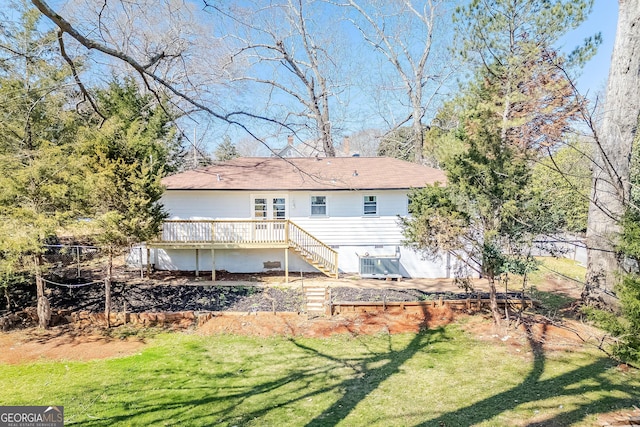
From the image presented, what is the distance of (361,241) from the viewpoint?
51.9 ft

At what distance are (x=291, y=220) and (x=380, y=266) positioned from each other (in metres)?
4.43

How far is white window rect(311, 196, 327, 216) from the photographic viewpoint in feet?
51.8

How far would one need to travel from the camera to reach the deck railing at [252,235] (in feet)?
46.3

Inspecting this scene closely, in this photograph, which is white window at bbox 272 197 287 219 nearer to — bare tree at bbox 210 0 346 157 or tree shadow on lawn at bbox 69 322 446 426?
bare tree at bbox 210 0 346 157

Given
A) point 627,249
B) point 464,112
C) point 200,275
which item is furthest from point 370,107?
point 627,249

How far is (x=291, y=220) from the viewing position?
15.6m

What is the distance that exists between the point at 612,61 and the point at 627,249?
7.31 m

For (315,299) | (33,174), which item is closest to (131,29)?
(33,174)

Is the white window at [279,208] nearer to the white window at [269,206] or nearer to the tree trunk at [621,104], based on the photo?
the white window at [269,206]

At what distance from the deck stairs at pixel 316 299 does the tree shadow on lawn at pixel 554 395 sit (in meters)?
5.37

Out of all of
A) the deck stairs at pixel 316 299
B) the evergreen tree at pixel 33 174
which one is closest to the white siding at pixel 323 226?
the deck stairs at pixel 316 299

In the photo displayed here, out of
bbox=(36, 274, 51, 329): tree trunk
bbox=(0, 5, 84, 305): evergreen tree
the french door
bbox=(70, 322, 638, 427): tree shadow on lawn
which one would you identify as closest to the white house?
the french door

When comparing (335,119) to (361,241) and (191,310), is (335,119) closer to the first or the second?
(361,241)

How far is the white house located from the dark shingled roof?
47 millimetres
